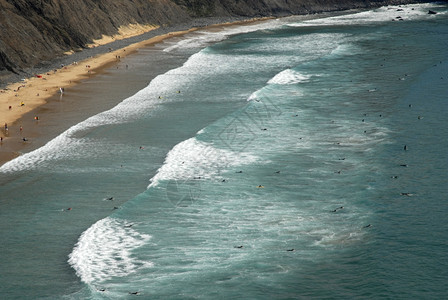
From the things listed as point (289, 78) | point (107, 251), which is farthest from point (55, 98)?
point (107, 251)

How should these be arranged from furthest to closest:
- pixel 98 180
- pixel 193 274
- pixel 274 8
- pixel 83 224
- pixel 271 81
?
pixel 274 8 → pixel 271 81 → pixel 98 180 → pixel 83 224 → pixel 193 274

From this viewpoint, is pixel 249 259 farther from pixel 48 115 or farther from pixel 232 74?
pixel 232 74

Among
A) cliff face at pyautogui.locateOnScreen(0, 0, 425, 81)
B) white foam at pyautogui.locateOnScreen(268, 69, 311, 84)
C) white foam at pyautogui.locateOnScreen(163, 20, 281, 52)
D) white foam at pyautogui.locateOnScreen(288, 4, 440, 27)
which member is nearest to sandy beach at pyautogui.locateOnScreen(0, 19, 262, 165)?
cliff face at pyautogui.locateOnScreen(0, 0, 425, 81)

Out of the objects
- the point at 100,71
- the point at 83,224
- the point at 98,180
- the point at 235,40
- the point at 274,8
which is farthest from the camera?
the point at 274,8

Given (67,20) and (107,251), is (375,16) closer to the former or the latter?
(67,20)

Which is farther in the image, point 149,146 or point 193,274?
point 149,146

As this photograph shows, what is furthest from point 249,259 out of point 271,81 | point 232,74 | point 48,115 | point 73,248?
point 232,74

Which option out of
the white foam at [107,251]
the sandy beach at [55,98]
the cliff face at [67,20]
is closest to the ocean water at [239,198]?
the white foam at [107,251]
